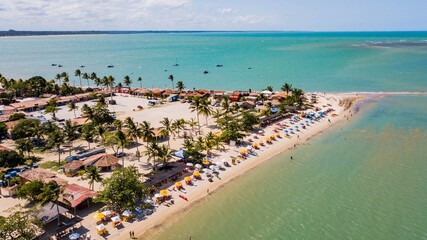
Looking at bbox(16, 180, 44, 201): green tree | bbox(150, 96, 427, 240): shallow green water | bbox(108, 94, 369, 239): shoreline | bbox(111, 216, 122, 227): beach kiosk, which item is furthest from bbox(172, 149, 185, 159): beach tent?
bbox(16, 180, 44, 201): green tree

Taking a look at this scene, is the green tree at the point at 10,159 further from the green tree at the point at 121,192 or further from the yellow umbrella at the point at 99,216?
the yellow umbrella at the point at 99,216

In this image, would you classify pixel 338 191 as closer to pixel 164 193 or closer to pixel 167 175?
pixel 164 193

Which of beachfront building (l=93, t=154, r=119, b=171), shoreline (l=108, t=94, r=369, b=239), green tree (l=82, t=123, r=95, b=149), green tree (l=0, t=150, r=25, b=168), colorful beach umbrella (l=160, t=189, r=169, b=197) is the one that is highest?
green tree (l=82, t=123, r=95, b=149)

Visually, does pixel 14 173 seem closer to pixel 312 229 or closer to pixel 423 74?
pixel 312 229

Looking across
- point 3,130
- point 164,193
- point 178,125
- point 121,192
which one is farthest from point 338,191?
point 3,130

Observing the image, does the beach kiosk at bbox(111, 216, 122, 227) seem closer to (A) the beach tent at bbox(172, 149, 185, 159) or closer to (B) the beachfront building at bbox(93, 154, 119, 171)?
(B) the beachfront building at bbox(93, 154, 119, 171)
